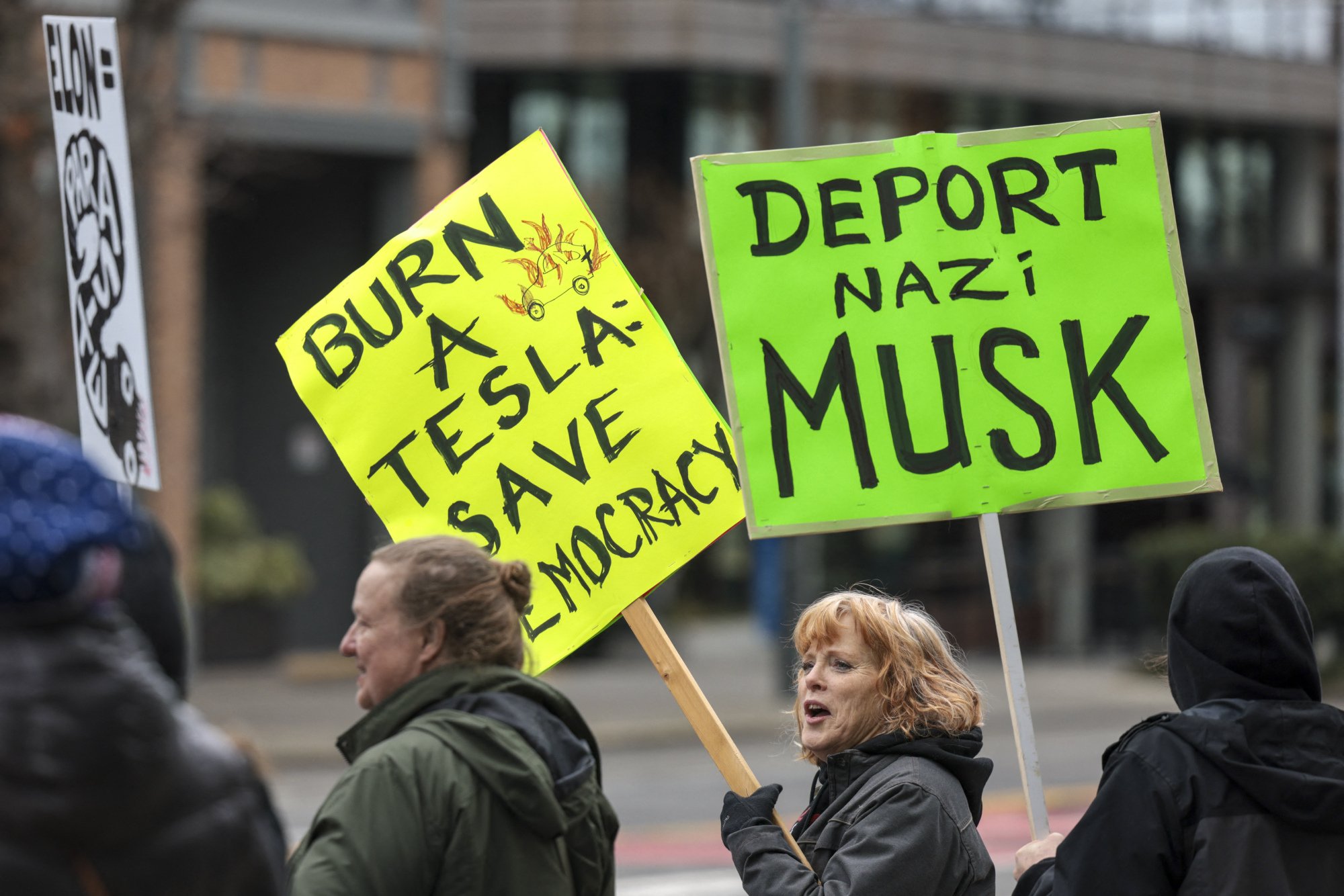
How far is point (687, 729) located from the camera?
15039 millimetres

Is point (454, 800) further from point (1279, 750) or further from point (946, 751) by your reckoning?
point (1279, 750)

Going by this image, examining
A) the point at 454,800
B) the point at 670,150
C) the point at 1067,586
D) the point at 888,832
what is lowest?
the point at 1067,586

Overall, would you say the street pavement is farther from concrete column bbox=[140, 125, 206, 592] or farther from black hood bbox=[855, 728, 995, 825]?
black hood bbox=[855, 728, 995, 825]

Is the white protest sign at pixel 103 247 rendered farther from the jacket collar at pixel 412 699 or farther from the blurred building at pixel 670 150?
the blurred building at pixel 670 150

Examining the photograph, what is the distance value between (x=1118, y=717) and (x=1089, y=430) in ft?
43.1

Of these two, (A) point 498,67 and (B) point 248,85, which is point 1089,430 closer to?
(B) point 248,85

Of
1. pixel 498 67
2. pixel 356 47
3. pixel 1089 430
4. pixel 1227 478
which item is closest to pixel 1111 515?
pixel 1227 478

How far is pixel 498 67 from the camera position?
800 inches

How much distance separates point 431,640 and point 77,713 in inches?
56.6

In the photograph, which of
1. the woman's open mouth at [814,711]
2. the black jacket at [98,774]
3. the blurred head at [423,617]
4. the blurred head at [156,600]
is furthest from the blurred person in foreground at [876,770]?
the black jacket at [98,774]

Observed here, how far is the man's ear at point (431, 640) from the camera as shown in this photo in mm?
3045

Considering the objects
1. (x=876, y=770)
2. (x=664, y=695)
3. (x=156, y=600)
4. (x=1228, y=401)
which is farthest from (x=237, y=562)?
(x=156, y=600)

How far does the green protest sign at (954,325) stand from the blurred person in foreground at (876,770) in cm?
23

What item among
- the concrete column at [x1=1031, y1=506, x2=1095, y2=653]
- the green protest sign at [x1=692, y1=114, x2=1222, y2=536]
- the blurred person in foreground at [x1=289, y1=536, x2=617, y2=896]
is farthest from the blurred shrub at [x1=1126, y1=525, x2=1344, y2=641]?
the blurred person in foreground at [x1=289, y1=536, x2=617, y2=896]
